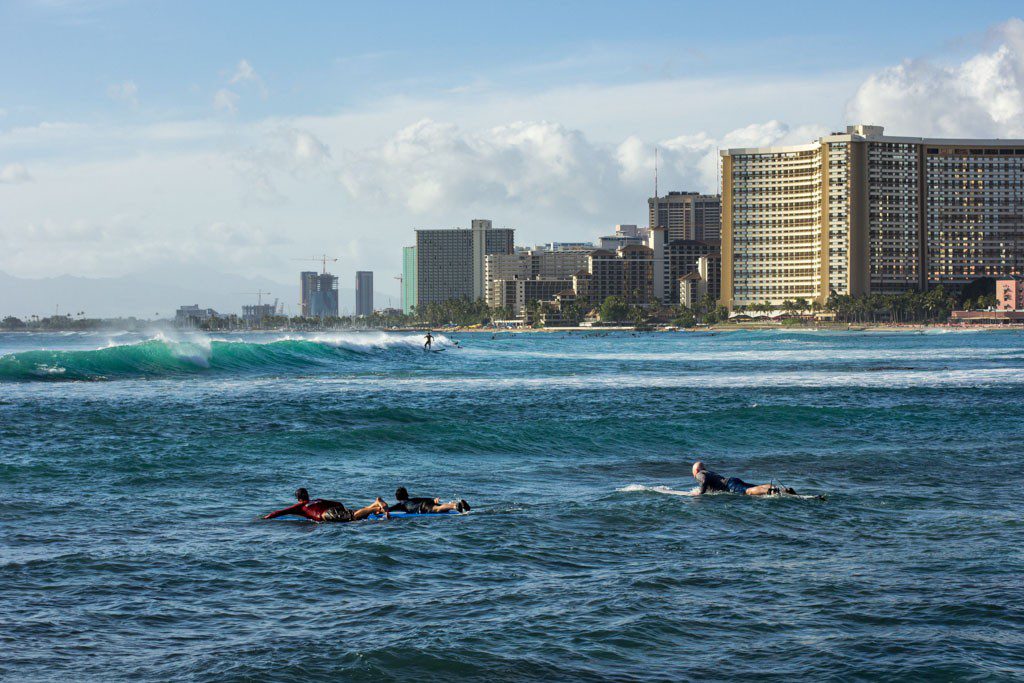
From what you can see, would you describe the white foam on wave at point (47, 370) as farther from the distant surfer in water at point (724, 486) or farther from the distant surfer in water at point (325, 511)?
the distant surfer in water at point (724, 486)

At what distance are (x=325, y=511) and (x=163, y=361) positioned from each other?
183 ft

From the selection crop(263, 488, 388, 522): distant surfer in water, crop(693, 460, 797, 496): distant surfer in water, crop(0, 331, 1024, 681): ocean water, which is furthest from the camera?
crop(693, 460, 797, 496): distant surfer in water

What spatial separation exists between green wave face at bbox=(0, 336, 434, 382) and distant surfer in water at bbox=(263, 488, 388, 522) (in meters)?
45.1

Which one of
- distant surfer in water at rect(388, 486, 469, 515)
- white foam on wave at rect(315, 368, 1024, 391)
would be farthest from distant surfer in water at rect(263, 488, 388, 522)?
white foam on wave at rect(315, 368, 1024, 391)

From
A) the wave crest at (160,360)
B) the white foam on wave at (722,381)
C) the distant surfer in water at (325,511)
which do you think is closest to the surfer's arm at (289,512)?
the distant surfer in water at (325,511)

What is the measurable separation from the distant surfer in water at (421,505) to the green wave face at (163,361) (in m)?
45.5

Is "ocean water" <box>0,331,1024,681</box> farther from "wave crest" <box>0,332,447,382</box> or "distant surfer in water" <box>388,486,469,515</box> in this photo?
"wave crest" <box>0,332,447,382</box>

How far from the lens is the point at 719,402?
47312mm

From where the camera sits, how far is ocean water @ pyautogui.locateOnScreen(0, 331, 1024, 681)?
507 inches

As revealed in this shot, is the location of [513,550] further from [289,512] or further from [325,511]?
[289,512]

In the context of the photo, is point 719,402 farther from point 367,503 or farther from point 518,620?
point 518,620

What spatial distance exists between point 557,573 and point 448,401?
106 ft

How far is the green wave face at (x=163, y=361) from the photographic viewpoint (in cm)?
6394

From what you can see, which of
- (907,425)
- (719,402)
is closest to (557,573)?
(907,425)
